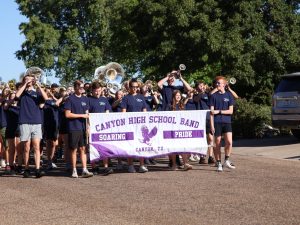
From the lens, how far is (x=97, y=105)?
38.1 ft

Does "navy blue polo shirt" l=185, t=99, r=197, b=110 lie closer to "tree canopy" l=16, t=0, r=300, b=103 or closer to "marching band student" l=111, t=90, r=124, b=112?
"marching band student" l=111, t=90, r=124, b=112

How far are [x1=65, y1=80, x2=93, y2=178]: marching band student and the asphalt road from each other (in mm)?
480

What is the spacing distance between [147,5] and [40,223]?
18767 mm

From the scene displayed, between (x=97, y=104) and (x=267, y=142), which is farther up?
(x=97, y=104)

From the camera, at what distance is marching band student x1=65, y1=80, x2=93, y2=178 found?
10898 mm

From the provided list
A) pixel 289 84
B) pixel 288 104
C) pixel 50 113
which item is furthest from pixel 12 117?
pixel 289 84

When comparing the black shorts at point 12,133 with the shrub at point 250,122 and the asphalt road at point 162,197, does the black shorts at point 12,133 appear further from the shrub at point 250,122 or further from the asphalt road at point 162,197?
the shrub at point 250,122

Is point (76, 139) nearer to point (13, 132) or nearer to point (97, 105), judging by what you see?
point (97, 105)

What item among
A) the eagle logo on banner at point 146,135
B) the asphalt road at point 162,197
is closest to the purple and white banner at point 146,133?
the eagle logo on banner at point 146,135

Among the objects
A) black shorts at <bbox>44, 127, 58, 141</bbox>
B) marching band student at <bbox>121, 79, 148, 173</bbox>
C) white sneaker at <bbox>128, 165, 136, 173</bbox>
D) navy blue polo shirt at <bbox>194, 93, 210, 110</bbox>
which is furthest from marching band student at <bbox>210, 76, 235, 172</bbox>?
black shorts at <bbox>44, 127, 58, 141</bbox>

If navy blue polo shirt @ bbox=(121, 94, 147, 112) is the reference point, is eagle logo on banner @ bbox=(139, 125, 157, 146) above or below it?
below

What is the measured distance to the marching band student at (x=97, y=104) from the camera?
450 inches

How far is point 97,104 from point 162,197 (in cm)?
364

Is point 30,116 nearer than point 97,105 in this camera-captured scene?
Yes
